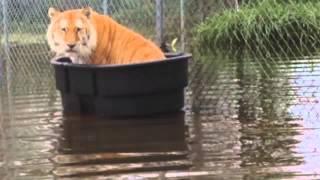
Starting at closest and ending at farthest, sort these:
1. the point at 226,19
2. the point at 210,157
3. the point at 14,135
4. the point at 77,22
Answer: the point at 210,157 → the point at 14,135 → the point at 77,22 → the point at 226,19

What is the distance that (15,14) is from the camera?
16.3 meters

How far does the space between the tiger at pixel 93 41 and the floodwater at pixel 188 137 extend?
0.68m

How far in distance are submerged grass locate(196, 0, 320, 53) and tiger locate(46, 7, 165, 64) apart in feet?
19.8

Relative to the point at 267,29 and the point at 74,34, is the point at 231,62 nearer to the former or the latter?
the point at 267,29

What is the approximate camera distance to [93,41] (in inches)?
343

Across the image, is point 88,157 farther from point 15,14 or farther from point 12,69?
point 15,14

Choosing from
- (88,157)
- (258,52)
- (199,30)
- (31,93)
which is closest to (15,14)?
(199,30)

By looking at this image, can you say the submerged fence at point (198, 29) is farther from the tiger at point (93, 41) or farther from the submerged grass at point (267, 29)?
the tiger at point (93, 41)

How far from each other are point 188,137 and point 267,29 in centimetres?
820

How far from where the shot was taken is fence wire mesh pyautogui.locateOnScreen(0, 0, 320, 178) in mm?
7453

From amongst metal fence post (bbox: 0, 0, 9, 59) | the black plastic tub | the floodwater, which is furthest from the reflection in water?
metal fence post (bbox: 0, 0, 9, 59)

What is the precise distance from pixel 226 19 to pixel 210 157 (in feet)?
31.8

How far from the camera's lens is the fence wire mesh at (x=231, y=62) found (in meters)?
7.45

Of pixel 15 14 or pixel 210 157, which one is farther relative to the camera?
pixel 15 14
